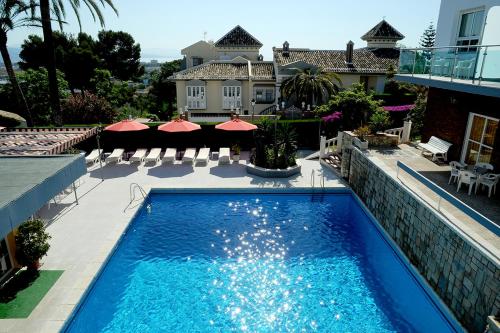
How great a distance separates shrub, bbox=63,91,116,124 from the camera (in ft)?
89.0

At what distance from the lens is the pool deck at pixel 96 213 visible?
30.0ft

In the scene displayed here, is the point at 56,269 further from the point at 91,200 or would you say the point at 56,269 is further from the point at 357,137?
the point at 357,137

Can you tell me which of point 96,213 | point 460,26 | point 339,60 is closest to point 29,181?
point 96,213

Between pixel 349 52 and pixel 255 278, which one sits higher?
pixel 349 52

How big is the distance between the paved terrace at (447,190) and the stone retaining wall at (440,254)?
1.10 feet

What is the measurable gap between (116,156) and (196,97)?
1814cm

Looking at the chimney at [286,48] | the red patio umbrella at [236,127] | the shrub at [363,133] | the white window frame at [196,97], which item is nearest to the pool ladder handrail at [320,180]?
the shrub at [363,133]

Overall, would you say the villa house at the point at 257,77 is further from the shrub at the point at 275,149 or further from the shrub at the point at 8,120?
the shrub at the point at 8,120

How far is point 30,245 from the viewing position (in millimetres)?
10156

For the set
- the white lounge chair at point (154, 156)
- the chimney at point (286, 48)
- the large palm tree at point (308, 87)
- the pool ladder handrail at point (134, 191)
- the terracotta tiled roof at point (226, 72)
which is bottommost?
the pool ladder handrail at point (134, 191)

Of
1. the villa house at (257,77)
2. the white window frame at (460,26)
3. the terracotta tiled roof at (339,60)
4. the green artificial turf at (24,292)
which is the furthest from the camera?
the terracotta tiled roof at (339,60)

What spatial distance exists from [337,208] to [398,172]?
387cm

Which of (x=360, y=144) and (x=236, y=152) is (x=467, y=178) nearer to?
(x=360, y=144)

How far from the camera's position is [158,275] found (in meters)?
11.5
